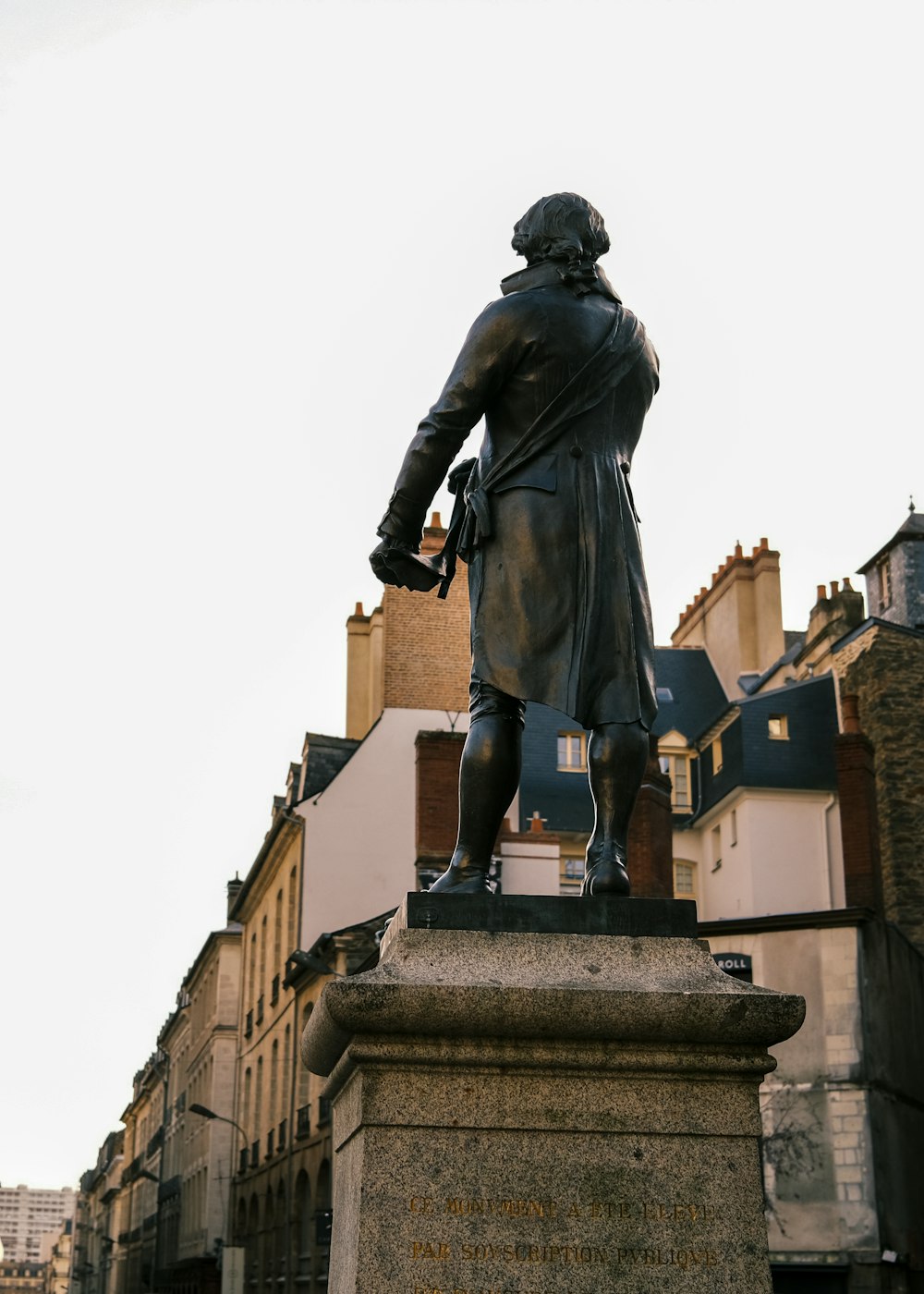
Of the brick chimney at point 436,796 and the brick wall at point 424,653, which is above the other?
the brick wall at point 424,653

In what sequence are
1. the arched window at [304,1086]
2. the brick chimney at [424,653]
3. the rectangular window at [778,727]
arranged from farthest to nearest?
the rectangular window at [778,727] < the brick chimney at [424,653] < the arched window at [304,1086]

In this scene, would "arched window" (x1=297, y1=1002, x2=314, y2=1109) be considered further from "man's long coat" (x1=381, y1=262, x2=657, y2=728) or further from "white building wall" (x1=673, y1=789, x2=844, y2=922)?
"man's long coat" (x1=381, y1=262, x2=657, y2=728)

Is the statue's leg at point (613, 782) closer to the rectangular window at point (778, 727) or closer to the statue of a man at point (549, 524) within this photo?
the statue of a man at point (549, 524)

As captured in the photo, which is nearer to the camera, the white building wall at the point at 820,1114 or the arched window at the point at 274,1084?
the white building wall at the point at 820,1114

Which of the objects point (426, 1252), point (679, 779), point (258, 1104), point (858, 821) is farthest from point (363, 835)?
point (426, 1252)

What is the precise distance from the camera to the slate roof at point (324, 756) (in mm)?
41219

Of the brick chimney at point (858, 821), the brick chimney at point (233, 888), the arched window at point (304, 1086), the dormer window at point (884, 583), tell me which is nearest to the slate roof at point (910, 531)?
the dormer window at point (884, 583)

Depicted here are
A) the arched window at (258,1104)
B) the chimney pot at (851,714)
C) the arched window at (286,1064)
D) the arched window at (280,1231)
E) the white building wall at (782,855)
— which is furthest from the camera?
the arched window at (258,1104)

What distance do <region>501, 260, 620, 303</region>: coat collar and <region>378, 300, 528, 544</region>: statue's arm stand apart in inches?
10.0

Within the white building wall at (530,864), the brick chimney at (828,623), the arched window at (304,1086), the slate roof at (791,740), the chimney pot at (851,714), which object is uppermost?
the brick chimney at (828,623)

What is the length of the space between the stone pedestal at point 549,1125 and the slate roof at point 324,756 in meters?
35.6

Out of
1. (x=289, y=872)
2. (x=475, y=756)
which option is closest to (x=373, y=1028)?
(x=475, y=756)

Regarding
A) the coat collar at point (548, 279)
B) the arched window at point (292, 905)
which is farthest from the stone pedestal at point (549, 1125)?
the arched window at point (292, 905)

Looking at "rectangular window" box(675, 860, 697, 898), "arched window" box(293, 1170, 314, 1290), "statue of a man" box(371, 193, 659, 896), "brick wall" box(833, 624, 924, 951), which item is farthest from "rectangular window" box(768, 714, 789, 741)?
"statue of a man" box(371, 193, 659, 896)
